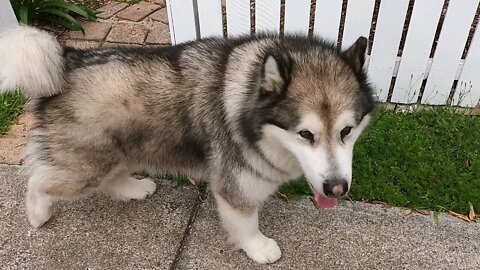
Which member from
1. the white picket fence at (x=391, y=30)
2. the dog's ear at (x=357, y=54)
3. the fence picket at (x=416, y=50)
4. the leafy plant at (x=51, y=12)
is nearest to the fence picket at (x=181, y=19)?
the white picket fence at (x=391, y=30)

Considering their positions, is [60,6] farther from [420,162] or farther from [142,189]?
[420,162]

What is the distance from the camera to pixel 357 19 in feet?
12.4

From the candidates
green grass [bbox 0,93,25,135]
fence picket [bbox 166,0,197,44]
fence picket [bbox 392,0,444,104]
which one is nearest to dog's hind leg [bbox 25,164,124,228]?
green grass [bbox 0,93,25,135]

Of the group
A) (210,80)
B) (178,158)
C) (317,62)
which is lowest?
(178,158)

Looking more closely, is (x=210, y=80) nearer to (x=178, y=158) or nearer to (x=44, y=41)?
(x=178, y=158)

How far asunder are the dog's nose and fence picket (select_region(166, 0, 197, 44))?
7.21 ft

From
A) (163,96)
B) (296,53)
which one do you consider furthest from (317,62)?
(163,96)

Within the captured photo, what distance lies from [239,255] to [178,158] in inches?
27.9

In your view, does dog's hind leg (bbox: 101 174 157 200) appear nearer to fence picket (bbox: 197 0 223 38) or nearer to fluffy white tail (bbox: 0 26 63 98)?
fluffy white tail (bbox: 0 26 63 98)

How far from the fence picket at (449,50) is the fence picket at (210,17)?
5.53ft

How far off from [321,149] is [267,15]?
1964mm

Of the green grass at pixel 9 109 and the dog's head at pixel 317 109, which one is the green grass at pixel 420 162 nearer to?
the dog's head at pixel 317 109

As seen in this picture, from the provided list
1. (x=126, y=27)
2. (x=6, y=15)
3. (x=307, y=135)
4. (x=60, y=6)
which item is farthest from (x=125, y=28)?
(x=307, y=135)

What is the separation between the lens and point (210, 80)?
2.58m
